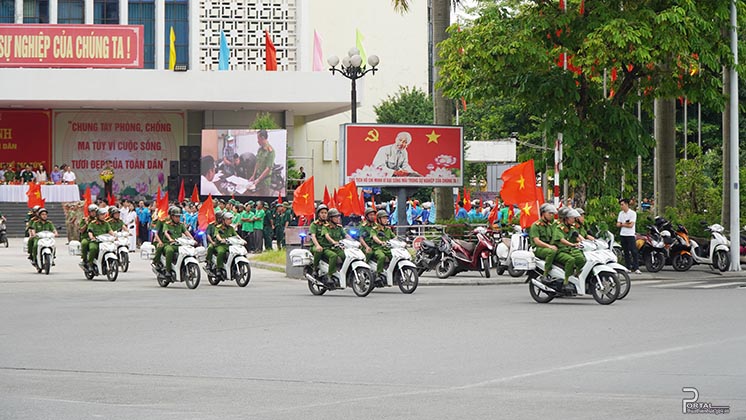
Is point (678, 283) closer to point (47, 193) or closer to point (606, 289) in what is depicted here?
point (606, 289)

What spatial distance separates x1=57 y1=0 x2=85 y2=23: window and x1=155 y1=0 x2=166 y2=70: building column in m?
4.64

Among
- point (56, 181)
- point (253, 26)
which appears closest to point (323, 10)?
point (253, 26)

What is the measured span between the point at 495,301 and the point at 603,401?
10706mm

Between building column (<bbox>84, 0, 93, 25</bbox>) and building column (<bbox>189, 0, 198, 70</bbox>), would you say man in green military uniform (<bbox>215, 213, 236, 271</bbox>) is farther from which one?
building column (<bbox>84, 0, 93, 25</bbox>)

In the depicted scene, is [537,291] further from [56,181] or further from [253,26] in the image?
[253,26]

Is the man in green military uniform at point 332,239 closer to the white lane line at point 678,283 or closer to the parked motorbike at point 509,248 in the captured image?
the parked motorbike at point 509,248

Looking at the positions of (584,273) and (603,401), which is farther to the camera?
(584,273)

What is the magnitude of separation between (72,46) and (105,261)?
1354 inches

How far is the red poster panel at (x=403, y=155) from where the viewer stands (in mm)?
30359

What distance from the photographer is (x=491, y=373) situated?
1125cm

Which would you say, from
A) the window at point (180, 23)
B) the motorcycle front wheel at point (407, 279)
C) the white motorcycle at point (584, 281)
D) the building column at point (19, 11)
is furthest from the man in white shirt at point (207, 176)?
the white motorcycle at point (584, 281)

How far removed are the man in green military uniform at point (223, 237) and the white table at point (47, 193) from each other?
3067cm

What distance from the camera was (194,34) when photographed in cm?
7331

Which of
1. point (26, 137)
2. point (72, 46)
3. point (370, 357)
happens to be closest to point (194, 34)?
point (26, 137)
